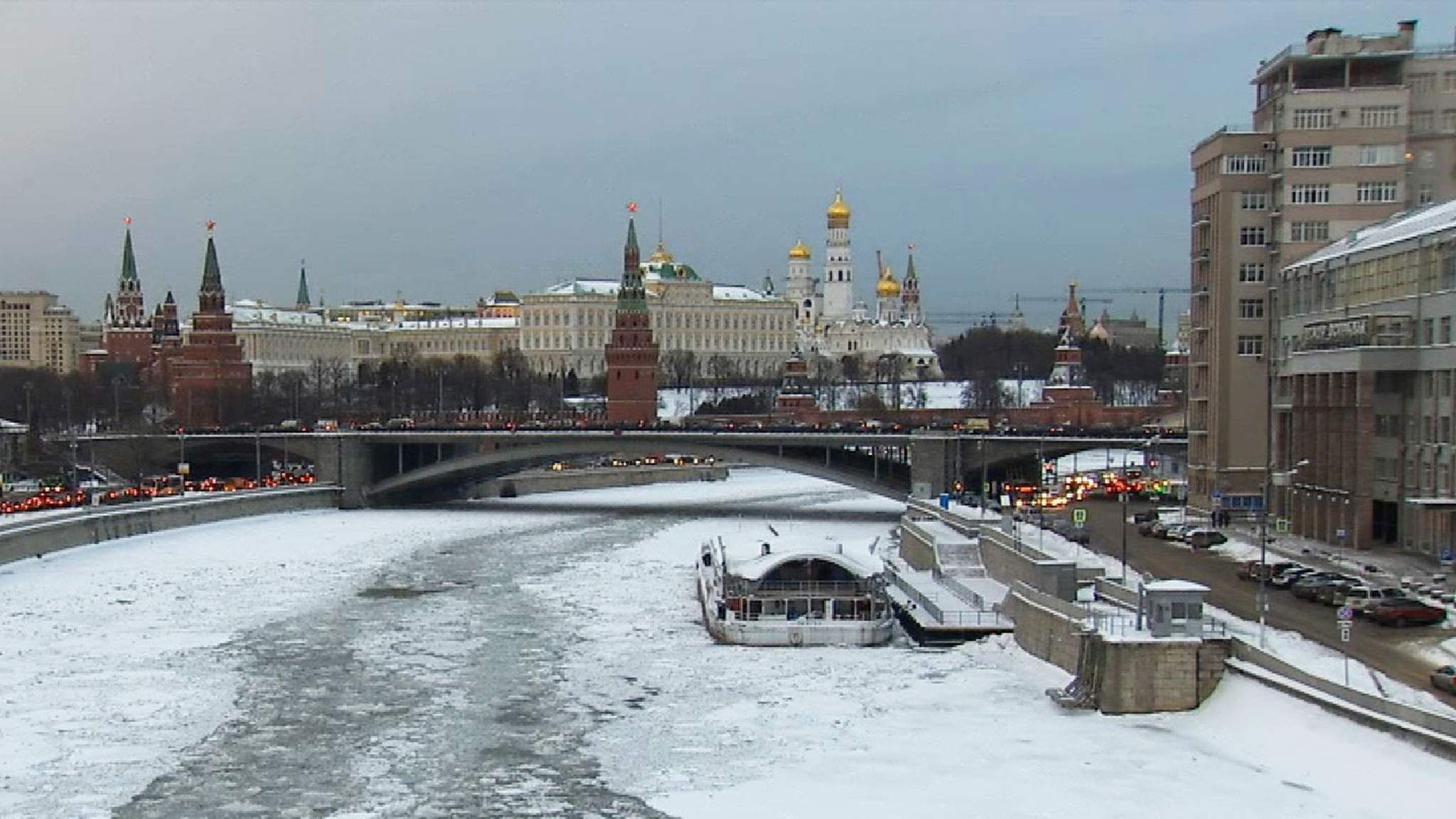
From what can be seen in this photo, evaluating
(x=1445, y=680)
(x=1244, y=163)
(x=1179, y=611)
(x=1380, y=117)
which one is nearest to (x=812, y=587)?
(x=1179, y=611)

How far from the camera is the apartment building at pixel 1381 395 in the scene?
36.5 m

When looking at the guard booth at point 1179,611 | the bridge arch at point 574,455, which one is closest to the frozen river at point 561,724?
the guard booth at point 1179,611

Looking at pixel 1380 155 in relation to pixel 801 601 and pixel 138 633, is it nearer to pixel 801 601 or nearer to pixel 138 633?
pixel 801 601

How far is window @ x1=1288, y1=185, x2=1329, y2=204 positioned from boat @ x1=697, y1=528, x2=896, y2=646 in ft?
64.3

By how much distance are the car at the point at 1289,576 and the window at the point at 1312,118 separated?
64.8 ft

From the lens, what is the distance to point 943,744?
83.1 feet

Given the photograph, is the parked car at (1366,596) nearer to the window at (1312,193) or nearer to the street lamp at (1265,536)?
the street lamp at (1265,536)

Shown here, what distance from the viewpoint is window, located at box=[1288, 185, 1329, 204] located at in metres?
49.7

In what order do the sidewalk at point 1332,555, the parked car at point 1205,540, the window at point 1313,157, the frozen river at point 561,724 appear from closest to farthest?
the frozen river at point 561,724, the sidewalk at point 1332,555, the parked car at point 1205,540, the window at point 1313,157

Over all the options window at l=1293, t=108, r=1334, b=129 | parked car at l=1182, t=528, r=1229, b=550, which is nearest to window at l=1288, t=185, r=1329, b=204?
window at l=1293, t=108, r=1334, b=129

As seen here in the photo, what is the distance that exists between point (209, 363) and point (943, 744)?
106m

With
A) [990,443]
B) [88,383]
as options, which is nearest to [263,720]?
[990,443]

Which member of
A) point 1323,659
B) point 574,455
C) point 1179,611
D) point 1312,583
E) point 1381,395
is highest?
point 1381,395

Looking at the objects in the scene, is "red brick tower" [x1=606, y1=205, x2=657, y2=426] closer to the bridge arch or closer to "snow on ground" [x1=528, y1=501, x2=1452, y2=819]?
the bridge arch
